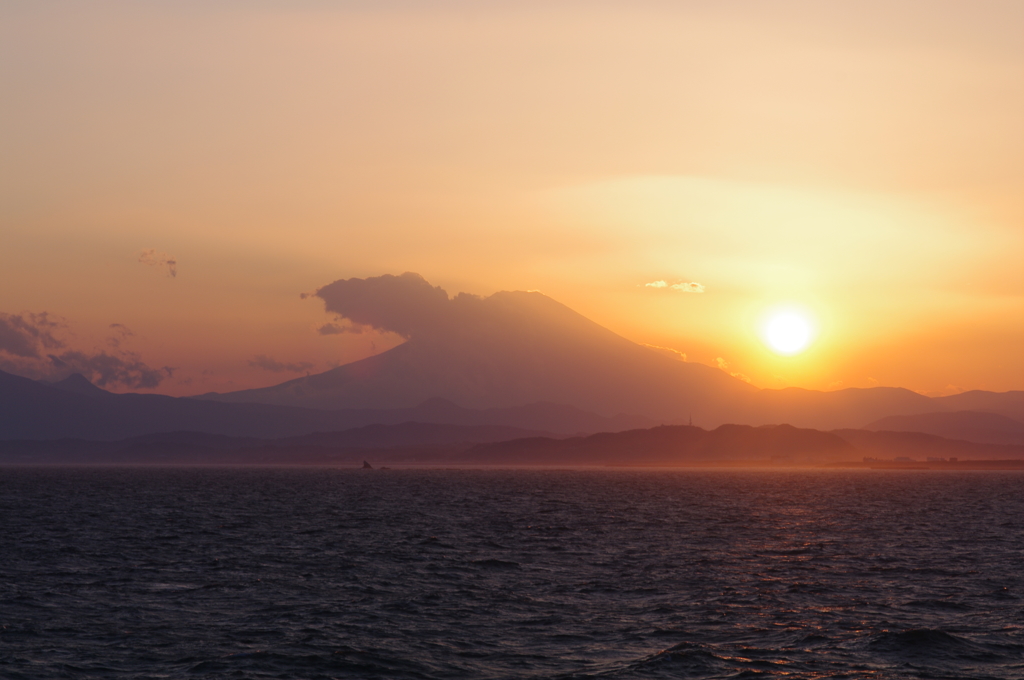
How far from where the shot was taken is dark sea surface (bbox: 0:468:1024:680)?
1383 inches

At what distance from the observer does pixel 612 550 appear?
69250mm

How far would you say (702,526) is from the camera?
91500 millimetres

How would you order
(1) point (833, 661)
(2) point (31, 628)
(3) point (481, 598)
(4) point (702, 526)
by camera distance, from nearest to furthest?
(1) point (833, 661) → (2) point (31, 628) → (3) point (481, 598) → (4) point (702, 526)

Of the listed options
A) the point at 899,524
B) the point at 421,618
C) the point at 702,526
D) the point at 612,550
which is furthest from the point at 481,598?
the point at 899,524

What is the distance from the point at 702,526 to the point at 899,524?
20990mm

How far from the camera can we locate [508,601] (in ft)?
155

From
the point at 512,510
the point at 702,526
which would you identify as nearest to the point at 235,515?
the point at 512,510

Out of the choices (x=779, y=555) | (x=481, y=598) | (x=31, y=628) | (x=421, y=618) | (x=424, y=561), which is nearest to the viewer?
(x=31, y=628)

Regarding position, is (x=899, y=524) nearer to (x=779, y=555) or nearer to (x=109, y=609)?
(x=779, y=555)

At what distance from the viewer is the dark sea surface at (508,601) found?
115 ft

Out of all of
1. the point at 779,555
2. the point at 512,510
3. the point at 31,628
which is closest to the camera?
the point at 31,628

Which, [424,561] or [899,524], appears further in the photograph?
[899,524]

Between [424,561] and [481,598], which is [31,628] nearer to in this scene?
[481,598]

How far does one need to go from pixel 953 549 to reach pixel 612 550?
25177 millimetres
